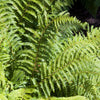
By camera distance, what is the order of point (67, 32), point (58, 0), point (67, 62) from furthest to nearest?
point (58, 0) → point (67, 32) → point (67, 62)

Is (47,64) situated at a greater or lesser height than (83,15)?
lesser

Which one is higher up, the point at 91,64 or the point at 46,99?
the point at 91,64

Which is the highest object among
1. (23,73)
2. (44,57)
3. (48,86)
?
(44,57)

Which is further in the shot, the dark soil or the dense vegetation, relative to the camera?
the dark soil

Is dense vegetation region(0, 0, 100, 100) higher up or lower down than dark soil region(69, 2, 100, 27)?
lower down

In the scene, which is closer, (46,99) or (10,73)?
(46,99)

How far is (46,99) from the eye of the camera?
1.56 metres

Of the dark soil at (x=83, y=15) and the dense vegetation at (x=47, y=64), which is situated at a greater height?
the dark soil at (x=83, y=15)

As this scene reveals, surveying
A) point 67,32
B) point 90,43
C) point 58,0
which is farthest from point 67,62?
point 58,0

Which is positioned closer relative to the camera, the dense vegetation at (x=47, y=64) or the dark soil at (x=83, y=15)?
the dense vegetation at (x=47, y=64)

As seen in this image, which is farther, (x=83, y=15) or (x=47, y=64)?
(x=83, y=15)

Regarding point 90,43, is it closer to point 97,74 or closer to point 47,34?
point 97,74

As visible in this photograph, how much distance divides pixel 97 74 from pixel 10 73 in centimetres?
80

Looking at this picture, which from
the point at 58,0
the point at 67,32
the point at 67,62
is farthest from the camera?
the point at 58,0
